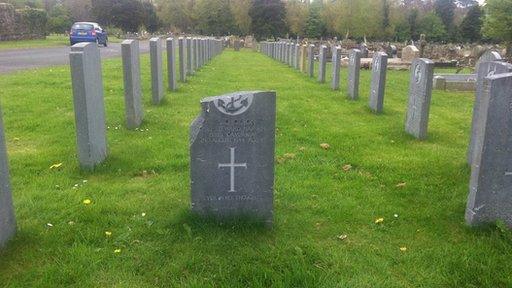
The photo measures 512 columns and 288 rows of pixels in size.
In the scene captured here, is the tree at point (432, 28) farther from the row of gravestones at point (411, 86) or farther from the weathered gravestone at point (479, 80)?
the weathered gravestone at point (479, 80)

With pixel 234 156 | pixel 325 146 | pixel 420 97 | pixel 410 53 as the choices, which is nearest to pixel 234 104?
pixel 234 156

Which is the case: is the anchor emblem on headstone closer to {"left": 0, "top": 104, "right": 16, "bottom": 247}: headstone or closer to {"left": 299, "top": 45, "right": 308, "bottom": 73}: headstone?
{"left": 0, "top": 104, "right": 16, "bottom": 247}: headstone

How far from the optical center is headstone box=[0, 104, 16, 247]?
13.6 ft

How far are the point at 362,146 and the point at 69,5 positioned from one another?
300 ft

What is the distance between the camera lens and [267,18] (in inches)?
2889

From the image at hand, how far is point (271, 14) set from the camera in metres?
73.4

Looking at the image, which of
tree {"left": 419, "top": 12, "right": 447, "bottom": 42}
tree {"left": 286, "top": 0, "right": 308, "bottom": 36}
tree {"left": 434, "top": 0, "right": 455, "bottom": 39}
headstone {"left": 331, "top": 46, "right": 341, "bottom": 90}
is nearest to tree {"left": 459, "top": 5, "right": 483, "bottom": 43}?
tree {"left": 419, "top": 12, "right": 447, "bottom": 42}

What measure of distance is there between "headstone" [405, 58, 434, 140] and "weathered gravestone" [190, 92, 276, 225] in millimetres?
4551

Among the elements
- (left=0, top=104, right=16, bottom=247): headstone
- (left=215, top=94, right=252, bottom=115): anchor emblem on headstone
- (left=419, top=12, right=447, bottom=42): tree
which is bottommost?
(left=419, top=12, right=447, bottom=42): tree

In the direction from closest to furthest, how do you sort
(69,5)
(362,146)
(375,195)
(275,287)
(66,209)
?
(275,287) → (66,209) → (375,195) → (362,146) → (69,5)

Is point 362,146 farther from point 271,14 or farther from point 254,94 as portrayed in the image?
point 271,14

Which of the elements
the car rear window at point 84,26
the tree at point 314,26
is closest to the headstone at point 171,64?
the car rear window at point 84,26

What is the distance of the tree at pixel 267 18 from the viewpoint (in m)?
73.4

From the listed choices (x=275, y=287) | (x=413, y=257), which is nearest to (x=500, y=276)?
(x=413, y=257)
